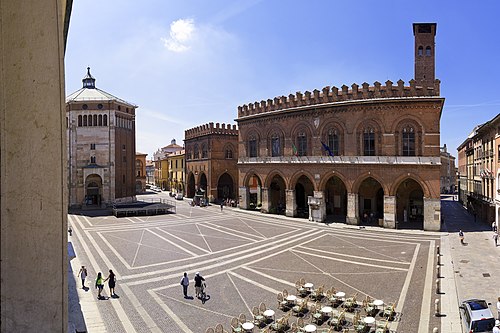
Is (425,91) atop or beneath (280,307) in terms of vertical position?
atop

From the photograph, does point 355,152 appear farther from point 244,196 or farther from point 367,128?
point 244,196

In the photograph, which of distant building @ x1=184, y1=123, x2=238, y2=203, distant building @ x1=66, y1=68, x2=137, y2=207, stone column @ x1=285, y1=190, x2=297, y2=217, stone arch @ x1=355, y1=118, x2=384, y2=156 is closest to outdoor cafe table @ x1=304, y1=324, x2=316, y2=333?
stone arch @ x1=355, y1=118, x2=384, y2=156

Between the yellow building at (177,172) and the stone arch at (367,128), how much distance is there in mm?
43349

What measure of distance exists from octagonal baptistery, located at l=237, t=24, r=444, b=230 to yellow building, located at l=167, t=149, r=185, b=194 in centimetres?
3026

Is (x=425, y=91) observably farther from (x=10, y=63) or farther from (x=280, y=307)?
(x=10, y=63)

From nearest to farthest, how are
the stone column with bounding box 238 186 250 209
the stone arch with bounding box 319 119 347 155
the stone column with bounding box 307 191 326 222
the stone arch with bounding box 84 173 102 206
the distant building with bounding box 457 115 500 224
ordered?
the distant building with bounding box 457 115 500 224, the stone arch with bounding box 319 119 347 155, the stone column with bounding box 307 191 326 222, the stone column with bounding box 238 186 250 209, the stone arch with bounding box 84 173 102 206

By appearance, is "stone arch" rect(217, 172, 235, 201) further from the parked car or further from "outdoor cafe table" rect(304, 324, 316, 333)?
the parked car

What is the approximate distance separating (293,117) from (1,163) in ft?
117

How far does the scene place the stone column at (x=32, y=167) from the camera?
2549 millimetres

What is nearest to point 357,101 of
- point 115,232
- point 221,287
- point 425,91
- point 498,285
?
point 425,91

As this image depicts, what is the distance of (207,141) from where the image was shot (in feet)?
176

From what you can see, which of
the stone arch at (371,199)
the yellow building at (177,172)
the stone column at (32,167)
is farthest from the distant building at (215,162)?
the stone column at (32,167)

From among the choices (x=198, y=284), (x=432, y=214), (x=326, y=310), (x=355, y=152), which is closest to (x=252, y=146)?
(x=355, y=152)

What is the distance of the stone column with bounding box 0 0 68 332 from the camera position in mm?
2549
